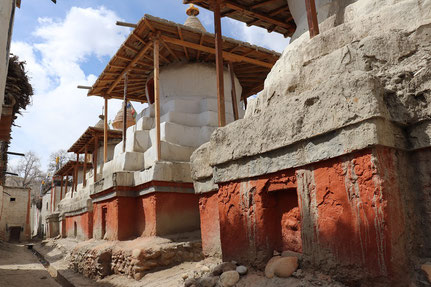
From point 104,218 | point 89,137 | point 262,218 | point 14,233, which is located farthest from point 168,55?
point 14,233

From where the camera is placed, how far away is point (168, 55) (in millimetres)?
9375

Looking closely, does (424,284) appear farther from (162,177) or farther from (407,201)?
(162,177)

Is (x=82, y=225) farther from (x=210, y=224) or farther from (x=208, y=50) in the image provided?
(x=210, y=224)

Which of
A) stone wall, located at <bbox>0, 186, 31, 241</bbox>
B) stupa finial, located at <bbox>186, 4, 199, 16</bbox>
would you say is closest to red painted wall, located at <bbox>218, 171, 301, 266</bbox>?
stupa finial, located at <bbox>186, 4, 199, 16</bbox>

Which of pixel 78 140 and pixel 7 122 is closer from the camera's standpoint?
pixel 7 122

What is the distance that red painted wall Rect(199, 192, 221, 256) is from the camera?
14.3ft

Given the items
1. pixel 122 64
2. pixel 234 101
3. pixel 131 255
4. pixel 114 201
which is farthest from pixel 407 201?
pixel 122 64

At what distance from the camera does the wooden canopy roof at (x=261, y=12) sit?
5719 millimetres

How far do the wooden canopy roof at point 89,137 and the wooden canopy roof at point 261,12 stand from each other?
9.42 meters

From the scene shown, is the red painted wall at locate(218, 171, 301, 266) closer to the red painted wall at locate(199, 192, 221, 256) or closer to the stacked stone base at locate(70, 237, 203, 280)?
the red painted wall at locate(199, 192, 221, 256)

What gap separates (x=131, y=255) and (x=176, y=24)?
15.4ft

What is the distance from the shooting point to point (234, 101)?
9.48m

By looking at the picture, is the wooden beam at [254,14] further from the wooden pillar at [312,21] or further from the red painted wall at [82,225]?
the red painted wall at [82,225]

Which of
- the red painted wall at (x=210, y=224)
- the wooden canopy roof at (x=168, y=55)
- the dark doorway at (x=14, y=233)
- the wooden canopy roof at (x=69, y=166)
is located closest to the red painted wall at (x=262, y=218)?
the red painted wall at (x=210, y=224)
